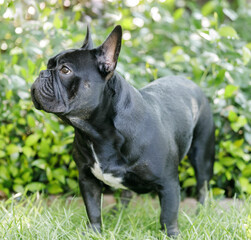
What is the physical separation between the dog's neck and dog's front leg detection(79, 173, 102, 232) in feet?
1.58

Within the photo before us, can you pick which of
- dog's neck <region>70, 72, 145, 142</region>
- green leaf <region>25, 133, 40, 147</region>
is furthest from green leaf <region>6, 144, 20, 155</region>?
dog's neck <region>70, 72, 145, 142</region>

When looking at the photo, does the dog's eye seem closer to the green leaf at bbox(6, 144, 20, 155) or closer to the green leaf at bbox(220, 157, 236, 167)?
the green leaf at bbox(6, 144, 20, 155)

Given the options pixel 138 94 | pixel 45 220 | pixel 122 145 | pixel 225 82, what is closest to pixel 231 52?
pixel 225 82

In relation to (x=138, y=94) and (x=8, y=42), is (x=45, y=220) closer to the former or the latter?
(x=138, y=94)

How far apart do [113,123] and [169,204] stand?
761 millimetres

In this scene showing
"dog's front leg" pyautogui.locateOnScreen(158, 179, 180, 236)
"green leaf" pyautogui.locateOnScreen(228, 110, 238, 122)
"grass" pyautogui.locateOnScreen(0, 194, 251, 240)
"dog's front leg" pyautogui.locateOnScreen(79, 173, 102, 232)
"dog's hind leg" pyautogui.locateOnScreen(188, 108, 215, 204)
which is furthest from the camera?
"green leaf" pyautogui.locateOnScreen(228, 110, 238, 122)

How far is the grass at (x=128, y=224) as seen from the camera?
9.77ft

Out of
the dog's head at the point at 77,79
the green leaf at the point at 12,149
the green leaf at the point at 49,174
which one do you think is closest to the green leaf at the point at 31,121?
the green leaf at the point at 12,149

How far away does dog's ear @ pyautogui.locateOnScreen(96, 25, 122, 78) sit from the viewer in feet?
8.99

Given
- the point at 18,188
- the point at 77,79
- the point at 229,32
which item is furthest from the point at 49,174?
the point at 229,32

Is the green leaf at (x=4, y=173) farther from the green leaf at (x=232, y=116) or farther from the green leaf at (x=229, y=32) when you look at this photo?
the green leaf at (x=229, y=32)

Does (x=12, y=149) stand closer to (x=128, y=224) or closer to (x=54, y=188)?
(x=54, y=188)

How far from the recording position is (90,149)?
306 centimetres

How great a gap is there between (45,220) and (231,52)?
8.25 ft
